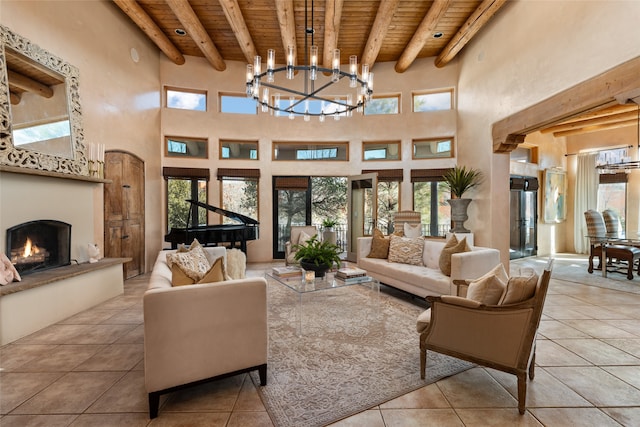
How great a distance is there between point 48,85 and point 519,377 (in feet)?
19.2

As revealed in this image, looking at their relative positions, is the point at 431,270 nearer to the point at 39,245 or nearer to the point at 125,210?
the point at 39,245

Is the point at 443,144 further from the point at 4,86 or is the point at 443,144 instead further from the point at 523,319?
the point at 4,86

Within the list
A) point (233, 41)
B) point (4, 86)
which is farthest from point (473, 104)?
point (4, 86)

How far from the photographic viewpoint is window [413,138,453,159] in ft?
23.6

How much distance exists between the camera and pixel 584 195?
821cm

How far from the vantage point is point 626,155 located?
7.55 m

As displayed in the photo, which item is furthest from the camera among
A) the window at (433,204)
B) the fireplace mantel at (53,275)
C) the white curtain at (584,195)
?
the white curtain at (584,195)

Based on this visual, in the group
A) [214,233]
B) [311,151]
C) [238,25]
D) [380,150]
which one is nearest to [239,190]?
[214,233]

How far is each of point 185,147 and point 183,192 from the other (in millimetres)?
1051

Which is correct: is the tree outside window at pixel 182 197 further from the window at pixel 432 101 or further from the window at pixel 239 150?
the window at pixel 432 101

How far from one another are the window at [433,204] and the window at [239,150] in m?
3.92

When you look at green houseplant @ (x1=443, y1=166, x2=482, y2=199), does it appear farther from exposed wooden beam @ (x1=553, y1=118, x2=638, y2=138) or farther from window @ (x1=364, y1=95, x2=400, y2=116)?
exposed wooden beam @ (x1=553, y1=118, x2=638, y2=138)

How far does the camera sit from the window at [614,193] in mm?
7668

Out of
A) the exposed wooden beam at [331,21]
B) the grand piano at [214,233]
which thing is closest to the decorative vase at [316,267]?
the grand piano at [214,233]
